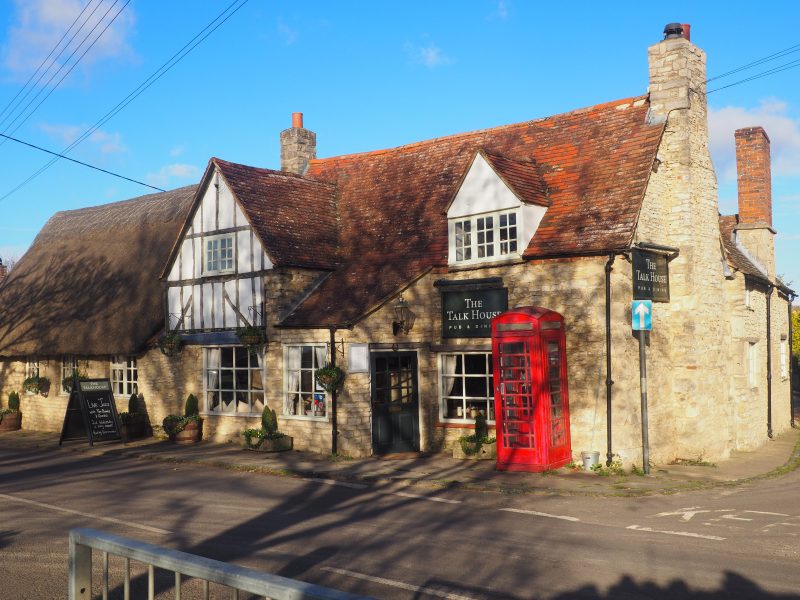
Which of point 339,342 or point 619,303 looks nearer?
point 619,303

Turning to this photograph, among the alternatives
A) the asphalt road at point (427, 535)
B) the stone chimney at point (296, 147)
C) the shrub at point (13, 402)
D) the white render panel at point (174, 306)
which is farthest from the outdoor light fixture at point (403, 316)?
the shrub at point (13, 402)

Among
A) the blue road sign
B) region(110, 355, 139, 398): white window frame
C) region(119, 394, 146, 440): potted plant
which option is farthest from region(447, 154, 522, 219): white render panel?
region(110, 355, 139, 398): white window frame

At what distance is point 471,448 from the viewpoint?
16125mm

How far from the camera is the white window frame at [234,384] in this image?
1909 centimetres

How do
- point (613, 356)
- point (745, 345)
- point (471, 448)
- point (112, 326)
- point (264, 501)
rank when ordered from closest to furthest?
1. point (264, 501)
2. point (613, 356)
3. point (471, 448)
4. point (745, 345)
5. point (112, 326)

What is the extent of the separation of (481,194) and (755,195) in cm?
962

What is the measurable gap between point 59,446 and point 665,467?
15.0m

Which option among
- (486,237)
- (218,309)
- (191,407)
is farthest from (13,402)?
(486,237)

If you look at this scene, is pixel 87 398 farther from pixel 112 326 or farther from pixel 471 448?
pixel 471 448

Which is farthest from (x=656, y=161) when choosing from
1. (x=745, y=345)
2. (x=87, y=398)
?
(x=87, y=398)

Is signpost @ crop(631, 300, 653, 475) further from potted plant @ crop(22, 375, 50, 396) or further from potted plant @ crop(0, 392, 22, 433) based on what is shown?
potted plant @ crop(0, 392, 22, 433)

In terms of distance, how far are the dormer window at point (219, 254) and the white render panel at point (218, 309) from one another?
0.45 m

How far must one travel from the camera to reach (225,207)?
19.9m

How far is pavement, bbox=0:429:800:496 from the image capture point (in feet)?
43.7
